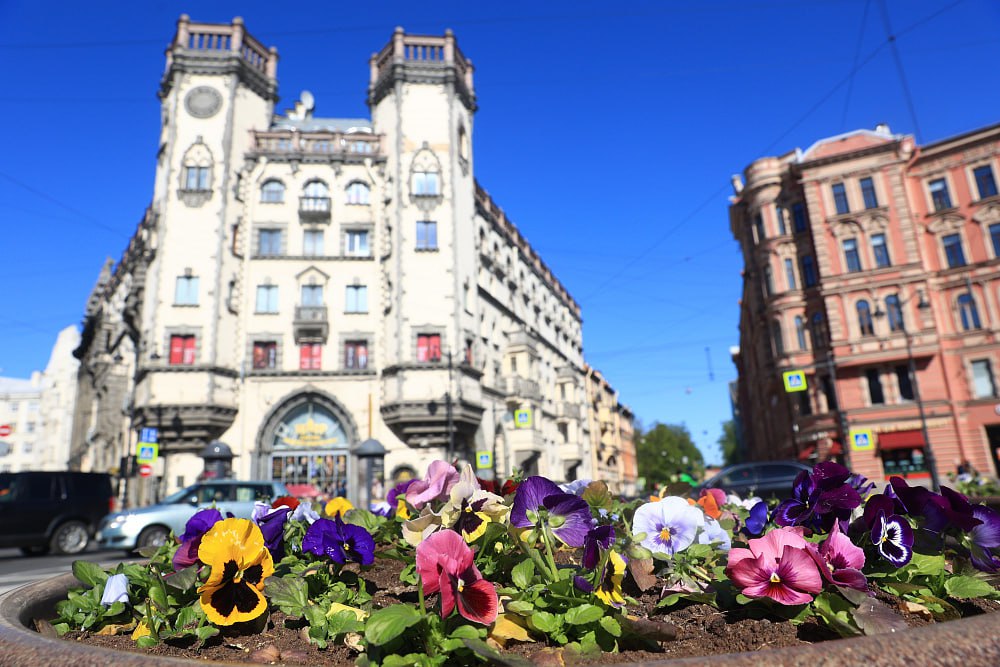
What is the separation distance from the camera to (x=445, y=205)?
101 ft

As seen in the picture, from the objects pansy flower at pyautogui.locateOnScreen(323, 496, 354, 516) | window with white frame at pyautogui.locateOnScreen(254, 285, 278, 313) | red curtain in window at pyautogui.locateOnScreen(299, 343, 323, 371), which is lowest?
pansy flower at pyautogui.locateOnScreen(323, 496, 354, 516)

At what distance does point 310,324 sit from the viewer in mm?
30016

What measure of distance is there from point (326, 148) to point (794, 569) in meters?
33.9

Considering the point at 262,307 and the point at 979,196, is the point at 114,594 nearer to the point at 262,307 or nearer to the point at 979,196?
the point at 262,307

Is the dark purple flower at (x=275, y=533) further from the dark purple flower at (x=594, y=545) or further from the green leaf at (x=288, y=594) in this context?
the dark purple flower at (x=594, y=545)

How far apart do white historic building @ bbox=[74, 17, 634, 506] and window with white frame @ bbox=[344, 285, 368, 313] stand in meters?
0.07

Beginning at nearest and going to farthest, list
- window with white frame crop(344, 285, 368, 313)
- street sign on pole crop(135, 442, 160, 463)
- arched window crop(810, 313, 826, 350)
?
1. street sign on pole crop(135, 442, 160, 463)
2. window with white frame crop(344, 285, 368, 313)
3. arched window crop(810, 313, 826, 350)

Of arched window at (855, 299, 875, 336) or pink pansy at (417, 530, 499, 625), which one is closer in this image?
pink pansy at (417, 530, 499, 625)

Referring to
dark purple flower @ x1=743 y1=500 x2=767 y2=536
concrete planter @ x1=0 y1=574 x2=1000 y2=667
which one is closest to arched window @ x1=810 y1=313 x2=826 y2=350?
dark purple flower @ x1=743 y1=500 x2=767 y2=536

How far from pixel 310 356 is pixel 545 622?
3004cm

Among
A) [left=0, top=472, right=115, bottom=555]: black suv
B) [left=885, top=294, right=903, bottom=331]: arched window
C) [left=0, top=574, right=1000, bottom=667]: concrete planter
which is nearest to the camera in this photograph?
[left=0, top=574, right=1000, bottom=667]: concrete planter

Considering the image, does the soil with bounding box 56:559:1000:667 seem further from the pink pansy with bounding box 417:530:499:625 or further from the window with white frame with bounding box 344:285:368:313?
the window with white frame with bounding box 344:285:368:313

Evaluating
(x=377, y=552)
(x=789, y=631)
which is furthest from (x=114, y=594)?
(x=789, y=631)

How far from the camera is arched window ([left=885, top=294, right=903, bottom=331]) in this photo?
33281 millimetres
